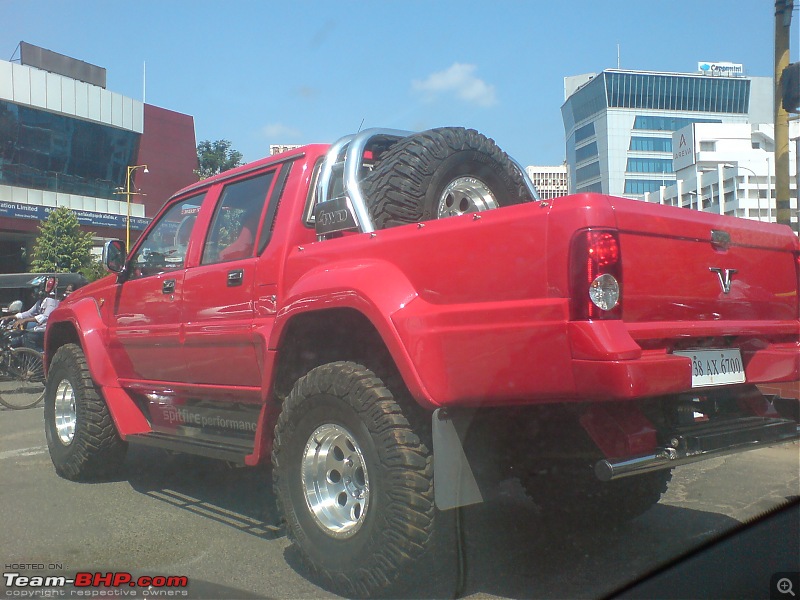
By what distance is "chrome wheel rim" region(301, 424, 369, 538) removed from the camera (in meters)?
3.64

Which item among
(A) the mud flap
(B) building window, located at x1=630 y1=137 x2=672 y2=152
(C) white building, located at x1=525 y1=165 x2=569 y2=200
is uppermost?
(B) building window, located at x1=630 y1=137 x2=672 y2=152

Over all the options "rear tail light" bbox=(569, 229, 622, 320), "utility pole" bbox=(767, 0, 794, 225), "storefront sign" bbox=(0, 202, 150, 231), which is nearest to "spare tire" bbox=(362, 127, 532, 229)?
"rear tail light" bbox=(569, 229, 622, 320)

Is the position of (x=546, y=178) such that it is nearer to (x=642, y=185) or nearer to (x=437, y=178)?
(x=437, y=178)

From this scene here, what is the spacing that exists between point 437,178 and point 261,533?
2.24 meters

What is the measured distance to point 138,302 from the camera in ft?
18.9

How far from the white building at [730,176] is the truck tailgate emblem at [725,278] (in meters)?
2.23

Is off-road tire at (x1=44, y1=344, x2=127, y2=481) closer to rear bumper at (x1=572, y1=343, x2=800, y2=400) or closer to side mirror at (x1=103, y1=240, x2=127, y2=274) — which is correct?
side mirror at (x1=103, y1=240, x2=127, y2=274)

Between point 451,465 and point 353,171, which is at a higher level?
point 353,171

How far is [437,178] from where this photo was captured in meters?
4.16

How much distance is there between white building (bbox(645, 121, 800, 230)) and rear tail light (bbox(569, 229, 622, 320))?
290 centimetres

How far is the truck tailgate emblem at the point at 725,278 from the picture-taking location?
3.54m

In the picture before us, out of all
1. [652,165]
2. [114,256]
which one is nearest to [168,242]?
[114,256]

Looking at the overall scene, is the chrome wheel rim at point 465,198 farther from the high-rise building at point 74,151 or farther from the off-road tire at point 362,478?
the high-rise building at point 74,151

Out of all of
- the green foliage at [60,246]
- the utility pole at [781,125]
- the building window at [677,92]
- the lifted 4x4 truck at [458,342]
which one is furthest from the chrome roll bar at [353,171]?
the building window at [677,92]
